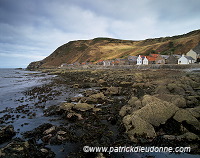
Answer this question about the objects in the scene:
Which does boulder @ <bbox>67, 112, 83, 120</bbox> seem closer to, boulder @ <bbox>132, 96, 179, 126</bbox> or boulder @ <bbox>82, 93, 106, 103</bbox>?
boulder @ <bbox>82, 93, 106, 103</bbox>

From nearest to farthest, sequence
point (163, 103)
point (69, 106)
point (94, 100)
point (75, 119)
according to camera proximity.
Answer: point (163, 103), point (75, 119), point (69, 106), point (94, 100)

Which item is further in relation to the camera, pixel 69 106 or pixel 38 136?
pixel 69 106

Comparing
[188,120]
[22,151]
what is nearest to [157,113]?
[188,120]

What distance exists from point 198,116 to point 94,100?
Result: 1046 centimetres

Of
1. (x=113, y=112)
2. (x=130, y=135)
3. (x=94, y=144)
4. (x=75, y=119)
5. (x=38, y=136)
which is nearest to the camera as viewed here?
(x=94, y=144)

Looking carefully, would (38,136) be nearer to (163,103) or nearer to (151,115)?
(151,115)

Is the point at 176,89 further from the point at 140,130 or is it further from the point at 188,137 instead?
the point at 140,130

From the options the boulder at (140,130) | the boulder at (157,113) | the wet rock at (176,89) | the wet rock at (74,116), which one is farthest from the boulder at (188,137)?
the wet rock at (176,89)

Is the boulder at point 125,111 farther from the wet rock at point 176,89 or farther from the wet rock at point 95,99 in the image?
the wet rock at point 176,89

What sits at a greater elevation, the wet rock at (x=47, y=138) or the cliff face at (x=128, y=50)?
the cliff face at (x=128, y=50)

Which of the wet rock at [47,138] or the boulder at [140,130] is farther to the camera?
the wet rock at [47,138]

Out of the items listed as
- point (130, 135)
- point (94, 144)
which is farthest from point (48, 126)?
point (130, 135)

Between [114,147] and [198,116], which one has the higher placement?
[198,116]

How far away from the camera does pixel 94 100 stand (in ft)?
52.1
